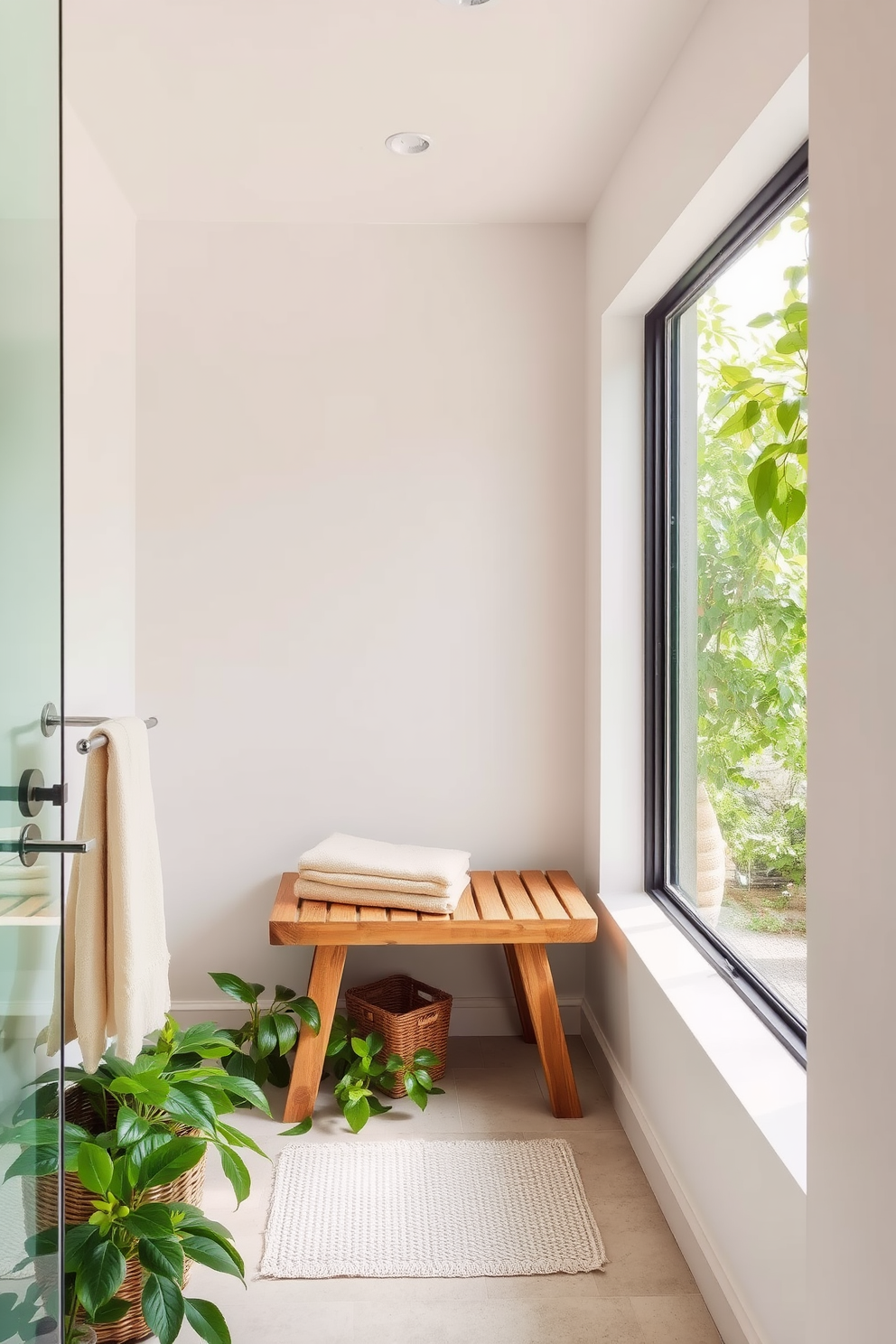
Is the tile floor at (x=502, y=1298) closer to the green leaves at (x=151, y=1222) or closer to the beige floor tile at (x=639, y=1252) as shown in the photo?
the beige floor tile at (x=639, y=1252)

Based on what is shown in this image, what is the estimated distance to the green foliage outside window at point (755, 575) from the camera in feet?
5.57

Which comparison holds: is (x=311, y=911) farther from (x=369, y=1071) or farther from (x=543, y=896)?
(x=543, y=896)

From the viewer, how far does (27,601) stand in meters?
1.15

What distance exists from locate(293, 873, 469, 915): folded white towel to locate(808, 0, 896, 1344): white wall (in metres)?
1.35

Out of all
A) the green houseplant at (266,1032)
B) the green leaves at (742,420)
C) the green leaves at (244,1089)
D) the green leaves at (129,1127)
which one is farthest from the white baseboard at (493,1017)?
the green leaves at (742,420)

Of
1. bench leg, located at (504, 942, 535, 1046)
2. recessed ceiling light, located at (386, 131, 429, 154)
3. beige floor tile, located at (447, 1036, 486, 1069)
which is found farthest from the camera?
beige floor tile, located at (447, 1036, 486, 1069)

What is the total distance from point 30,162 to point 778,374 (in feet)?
4.07

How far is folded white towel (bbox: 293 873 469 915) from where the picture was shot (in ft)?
8.02

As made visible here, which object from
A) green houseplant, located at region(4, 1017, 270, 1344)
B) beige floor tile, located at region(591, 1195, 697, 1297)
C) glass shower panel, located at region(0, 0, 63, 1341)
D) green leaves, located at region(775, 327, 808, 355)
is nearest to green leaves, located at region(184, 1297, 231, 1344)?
green houseplant, located at region(4, 1017, 270, 1344)

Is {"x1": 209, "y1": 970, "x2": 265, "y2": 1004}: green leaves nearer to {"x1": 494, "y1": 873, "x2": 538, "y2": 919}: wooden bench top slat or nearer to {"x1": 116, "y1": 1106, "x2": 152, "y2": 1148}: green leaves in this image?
{"x1": 494, "y1": 873, "x2": 538, "y2": 919}: wooden bench top slat

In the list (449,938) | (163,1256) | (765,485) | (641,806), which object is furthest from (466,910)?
(765,485)

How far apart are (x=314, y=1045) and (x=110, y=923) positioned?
94 cm

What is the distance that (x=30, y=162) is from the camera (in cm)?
114

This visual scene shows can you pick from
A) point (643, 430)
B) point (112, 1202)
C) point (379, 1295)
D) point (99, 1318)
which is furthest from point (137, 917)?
point (643, 430)
